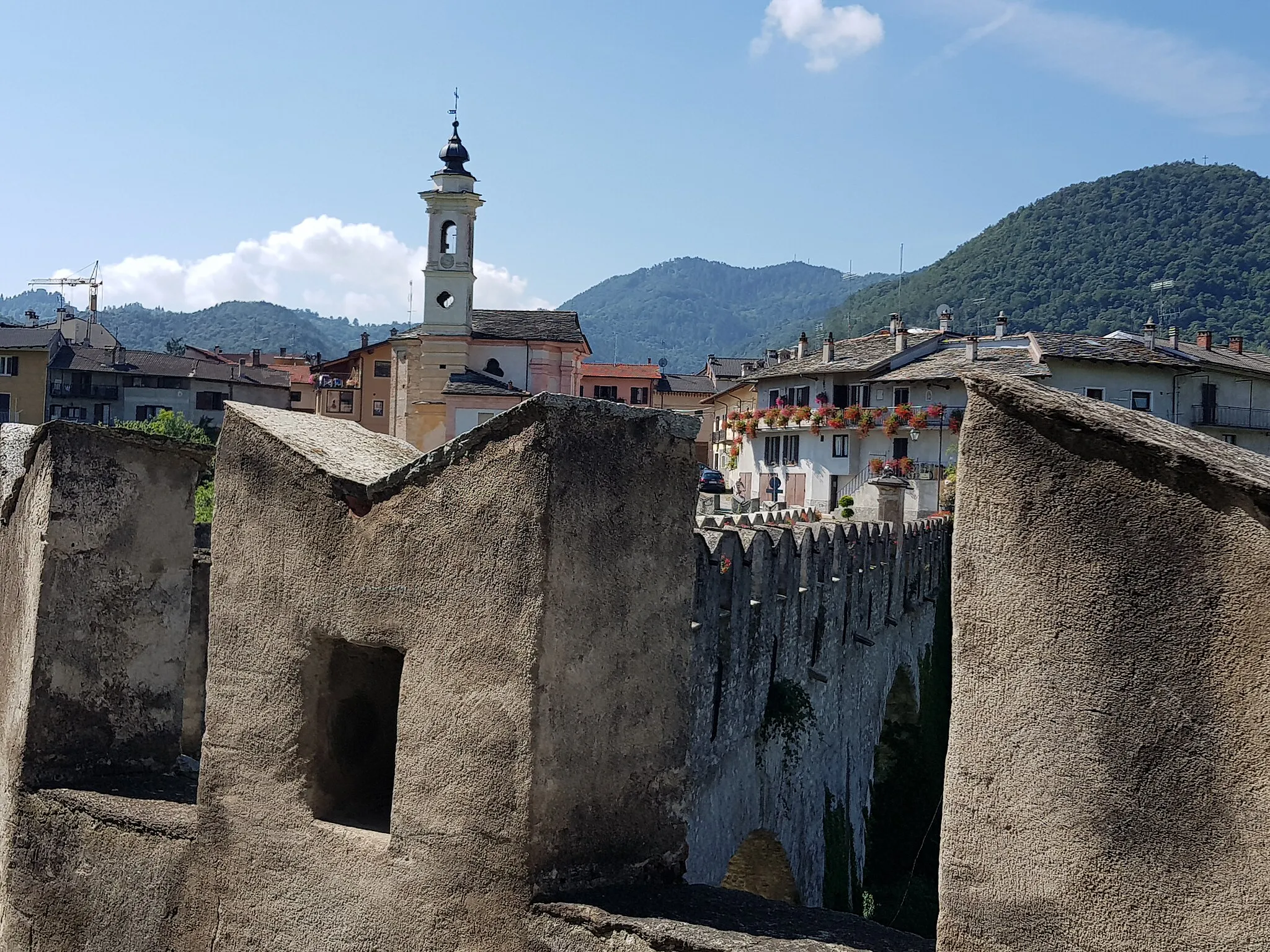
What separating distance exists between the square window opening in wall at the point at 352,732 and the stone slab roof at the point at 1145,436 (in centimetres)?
270

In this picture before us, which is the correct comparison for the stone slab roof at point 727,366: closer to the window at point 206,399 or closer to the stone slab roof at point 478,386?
the window at point 206,399

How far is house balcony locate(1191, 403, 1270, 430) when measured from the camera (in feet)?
169

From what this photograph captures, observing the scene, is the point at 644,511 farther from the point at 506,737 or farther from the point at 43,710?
the point at 43,710

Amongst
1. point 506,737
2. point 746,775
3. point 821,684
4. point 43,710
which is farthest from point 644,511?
point 821,684

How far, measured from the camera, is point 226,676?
16.9 ft

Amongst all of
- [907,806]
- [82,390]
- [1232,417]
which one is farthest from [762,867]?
[82,390]

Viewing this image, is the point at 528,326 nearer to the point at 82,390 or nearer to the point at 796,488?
the point at 796,488

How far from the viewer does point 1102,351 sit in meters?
47.9

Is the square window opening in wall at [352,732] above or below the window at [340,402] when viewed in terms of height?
below

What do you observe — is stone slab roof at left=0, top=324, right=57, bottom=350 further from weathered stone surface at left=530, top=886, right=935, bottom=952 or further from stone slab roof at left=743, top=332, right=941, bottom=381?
weathered stone surface at left=530, top=886, right=935, bottom=952

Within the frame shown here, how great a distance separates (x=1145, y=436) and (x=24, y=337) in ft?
251

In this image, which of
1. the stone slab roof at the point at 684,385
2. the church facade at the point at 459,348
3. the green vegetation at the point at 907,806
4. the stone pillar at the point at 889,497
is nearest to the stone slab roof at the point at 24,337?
the church facade at the point at 459,348

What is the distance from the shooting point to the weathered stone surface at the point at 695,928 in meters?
4.07

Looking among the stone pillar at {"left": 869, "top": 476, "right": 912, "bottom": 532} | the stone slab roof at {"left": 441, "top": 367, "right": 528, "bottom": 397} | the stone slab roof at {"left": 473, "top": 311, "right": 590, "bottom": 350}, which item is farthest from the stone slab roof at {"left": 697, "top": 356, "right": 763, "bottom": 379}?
the stone pillar at {"left": 869, "top": 476, "right": 912, "bottom": 532}
